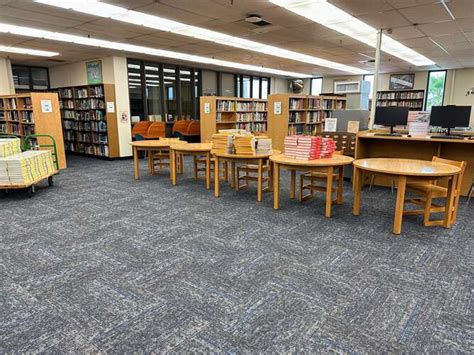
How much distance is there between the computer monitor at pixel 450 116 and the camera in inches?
190

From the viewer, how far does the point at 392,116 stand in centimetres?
541

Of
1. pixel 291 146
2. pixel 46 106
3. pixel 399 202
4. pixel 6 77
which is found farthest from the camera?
pixel 6 77

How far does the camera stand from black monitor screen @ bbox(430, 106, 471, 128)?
4.82 metres

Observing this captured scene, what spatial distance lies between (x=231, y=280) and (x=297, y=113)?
6576 millimetres

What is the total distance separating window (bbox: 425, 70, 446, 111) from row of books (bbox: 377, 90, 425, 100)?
0.89 metres

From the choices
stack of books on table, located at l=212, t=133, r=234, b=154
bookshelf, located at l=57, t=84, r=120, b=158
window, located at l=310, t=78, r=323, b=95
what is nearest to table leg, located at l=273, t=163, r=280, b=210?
stack of books on table, located at l=212, t=133, r=234, b=154

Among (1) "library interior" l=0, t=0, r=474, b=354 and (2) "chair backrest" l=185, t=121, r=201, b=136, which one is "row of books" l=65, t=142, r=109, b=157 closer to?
(1) "library interior" l=0, t=0, r=474, b=354

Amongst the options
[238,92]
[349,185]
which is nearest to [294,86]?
[238,92]

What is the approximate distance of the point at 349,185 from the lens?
5.89 metres

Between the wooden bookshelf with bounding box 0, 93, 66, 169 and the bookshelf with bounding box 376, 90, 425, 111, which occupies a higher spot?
the bookshelf with bounding box 376, 90, 425, 111

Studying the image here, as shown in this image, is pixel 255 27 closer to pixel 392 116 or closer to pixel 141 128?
pixel 392 116

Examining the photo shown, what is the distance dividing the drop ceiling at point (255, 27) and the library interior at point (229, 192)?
6 cm

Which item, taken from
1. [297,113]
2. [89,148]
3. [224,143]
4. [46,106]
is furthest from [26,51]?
[297,113]

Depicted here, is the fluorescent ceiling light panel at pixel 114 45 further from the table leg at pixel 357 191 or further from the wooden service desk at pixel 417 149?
the table leg at pixel 357 191
